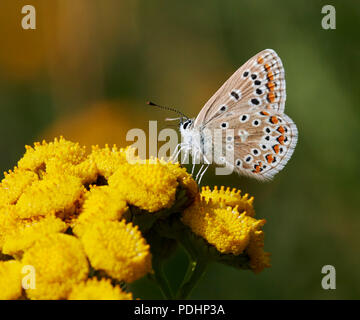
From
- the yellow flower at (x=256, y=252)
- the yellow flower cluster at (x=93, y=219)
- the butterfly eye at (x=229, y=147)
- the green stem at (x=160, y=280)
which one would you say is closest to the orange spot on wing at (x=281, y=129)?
the butterfly eye at (x=229, y=147)

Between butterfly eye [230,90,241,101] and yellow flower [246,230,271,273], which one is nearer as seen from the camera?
yellow flower [246,230,271,273]

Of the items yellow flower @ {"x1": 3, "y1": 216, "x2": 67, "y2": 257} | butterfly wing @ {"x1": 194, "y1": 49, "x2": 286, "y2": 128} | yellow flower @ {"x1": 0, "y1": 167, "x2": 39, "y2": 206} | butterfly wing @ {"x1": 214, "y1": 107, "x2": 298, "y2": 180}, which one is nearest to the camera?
yellow flower @ {"x1": 3, "y1": 216, "x2": 67, "y2": 257}

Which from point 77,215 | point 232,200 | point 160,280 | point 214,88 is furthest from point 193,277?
point 214,88

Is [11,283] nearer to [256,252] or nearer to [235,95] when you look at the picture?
[256,252]

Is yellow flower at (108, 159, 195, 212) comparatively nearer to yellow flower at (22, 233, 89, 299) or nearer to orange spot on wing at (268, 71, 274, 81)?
yellow flower at (22, 233, 89, 299)

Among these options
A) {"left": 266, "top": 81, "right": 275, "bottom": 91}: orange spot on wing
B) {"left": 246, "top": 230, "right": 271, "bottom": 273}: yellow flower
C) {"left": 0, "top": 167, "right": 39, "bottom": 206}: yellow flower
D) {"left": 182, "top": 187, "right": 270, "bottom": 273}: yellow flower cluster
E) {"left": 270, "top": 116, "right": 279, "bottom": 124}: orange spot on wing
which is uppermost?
{"left": 266, "top": 81, "right": 275, "bottom": 91}: orange spot on wing

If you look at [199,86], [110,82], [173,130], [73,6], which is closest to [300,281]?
[173,130]

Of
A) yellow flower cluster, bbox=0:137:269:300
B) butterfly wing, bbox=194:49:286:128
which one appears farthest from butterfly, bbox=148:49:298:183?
yellow flower cluster, bbox=0:137:269:300
